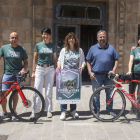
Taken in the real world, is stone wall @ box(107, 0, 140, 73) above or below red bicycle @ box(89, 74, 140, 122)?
above

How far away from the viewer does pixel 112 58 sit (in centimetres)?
457

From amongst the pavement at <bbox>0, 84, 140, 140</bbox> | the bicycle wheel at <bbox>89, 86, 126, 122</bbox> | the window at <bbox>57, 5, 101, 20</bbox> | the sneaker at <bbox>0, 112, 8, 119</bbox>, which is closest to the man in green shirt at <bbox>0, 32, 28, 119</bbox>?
the sneaker at <bbox>0, 112, 8, 119</bbox>

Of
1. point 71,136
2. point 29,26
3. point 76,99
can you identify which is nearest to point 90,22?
point 29,26

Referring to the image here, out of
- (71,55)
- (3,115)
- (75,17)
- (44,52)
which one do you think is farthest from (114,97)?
(75,17)

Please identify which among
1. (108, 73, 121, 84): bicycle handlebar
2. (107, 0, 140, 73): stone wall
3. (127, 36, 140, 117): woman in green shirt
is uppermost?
(107, 0, 140, 73): stone wall

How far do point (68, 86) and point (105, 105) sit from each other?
3.00 ft

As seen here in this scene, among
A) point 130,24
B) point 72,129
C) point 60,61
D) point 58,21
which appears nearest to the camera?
point 72,129

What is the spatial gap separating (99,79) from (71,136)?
1424mm

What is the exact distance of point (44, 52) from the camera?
14.8ft

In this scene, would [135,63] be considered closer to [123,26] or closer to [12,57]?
[12,57]

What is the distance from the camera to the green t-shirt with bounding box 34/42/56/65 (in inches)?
178

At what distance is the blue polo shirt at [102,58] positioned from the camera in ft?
14.7

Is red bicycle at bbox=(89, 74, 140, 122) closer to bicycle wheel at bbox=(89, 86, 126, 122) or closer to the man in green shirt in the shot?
bicycle wheel at bbox=(89, 86, 126, 122)

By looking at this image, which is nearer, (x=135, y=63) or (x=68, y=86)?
(x=68, y=86)
